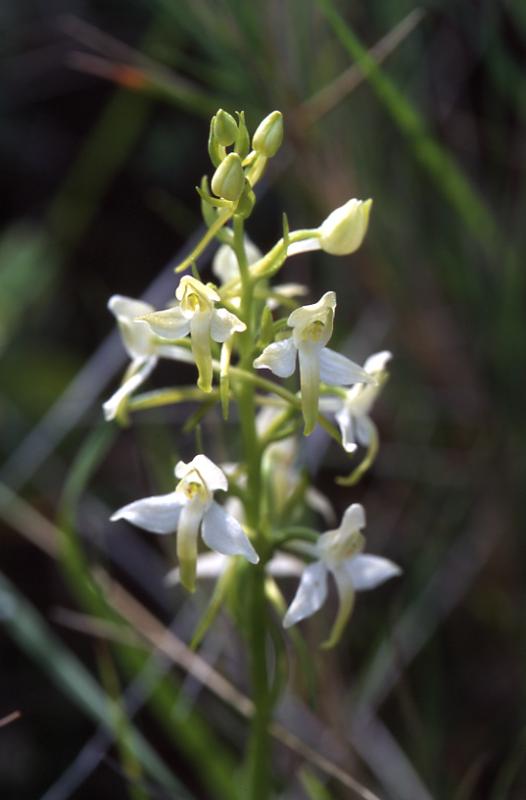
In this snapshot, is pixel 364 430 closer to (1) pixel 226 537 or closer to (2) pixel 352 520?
(2) pixel 352 520

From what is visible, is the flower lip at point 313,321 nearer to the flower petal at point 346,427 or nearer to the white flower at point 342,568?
the flower petal at point 346,427

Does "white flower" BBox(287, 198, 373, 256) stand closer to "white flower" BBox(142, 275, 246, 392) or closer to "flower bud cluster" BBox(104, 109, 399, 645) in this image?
"flower bud cluster" BBox(104, 109, 399, 645)

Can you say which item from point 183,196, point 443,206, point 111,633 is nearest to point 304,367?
point 111,633

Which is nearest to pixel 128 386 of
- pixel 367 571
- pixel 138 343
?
pixel 138 343

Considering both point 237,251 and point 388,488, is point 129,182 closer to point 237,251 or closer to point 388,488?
point 388,488

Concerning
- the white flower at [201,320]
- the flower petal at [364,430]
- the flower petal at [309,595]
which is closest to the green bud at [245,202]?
the white flower at [201,320]
